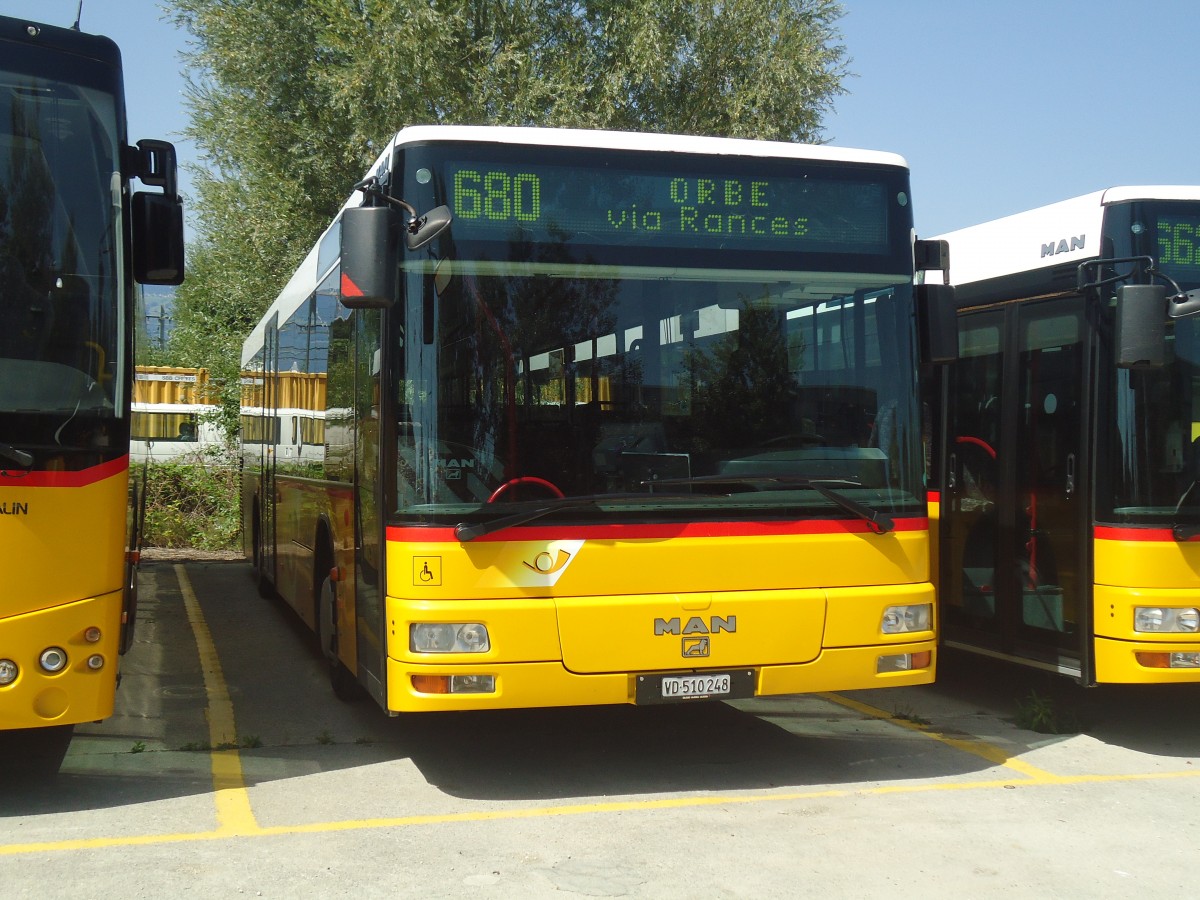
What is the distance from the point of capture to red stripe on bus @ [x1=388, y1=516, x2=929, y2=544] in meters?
Answer: 6.40

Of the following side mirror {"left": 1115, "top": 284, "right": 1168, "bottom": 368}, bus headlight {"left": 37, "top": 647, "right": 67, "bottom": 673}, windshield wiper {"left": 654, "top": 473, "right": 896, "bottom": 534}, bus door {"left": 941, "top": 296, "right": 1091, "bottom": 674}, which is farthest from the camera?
bus door {"left": 941, "top": 296, "right": 1091, "bottom": 674}

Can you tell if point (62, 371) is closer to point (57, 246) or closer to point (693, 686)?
point (57, 246)

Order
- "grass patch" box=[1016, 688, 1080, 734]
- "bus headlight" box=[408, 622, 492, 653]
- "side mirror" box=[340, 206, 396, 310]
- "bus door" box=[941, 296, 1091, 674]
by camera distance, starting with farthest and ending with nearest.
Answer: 1. "grass patch" box=[1016, 688, 1080, 734]
2. "bus door" box=[941, 296, 1091, 674]
3. "bus headlight" box=[408, 622, 492, 653]
4. "side mirror" box=[340, 206, 396, 310]

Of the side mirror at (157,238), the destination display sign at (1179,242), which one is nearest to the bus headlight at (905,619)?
the destination display sign at (1179,242)

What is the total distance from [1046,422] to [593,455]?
10.9 ft

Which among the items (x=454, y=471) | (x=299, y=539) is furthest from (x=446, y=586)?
(x=299, y=539)

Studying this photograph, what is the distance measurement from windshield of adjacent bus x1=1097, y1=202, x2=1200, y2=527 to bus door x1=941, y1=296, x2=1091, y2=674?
239 mm

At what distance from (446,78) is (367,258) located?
15387mm

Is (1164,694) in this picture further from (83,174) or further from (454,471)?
(83,174)

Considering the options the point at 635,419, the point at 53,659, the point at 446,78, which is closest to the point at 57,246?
the point at 53,659

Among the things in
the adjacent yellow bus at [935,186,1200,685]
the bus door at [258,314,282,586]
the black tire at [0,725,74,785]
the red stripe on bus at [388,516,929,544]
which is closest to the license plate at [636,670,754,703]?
the red stripe on bus at [388,516,929,544]

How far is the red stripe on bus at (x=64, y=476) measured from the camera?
6.08 metres

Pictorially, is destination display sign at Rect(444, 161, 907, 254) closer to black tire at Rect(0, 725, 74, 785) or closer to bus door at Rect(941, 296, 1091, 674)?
bus door at Rect(941, 296, 1091, 674)

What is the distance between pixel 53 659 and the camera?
6.19 metres
